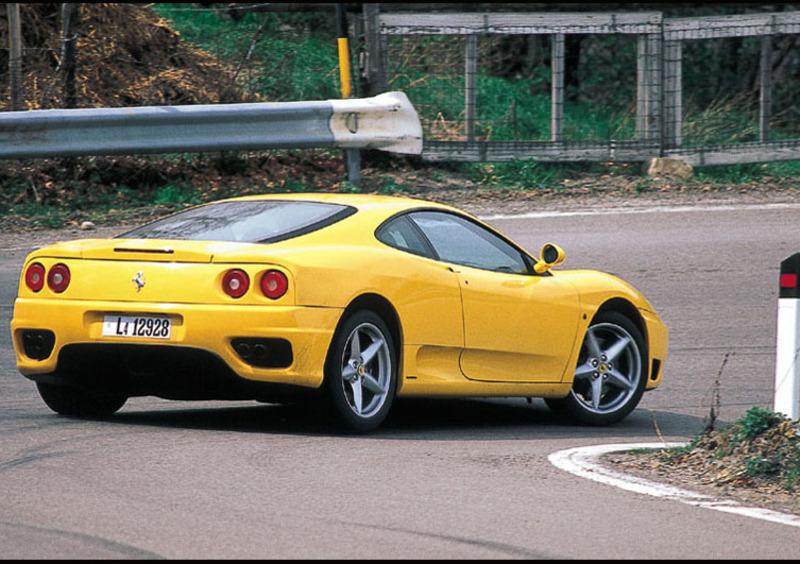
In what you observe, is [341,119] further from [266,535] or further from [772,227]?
[266,535]

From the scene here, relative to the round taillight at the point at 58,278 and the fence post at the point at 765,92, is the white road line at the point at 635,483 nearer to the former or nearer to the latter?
the round taillight at the point at 58,278

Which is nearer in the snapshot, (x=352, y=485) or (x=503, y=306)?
(x=352, y=485)

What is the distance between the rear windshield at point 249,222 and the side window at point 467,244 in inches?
21.3

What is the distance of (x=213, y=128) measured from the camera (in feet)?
47.8

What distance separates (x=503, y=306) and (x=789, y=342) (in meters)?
1.92

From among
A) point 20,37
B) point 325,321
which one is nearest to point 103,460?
point 325,321

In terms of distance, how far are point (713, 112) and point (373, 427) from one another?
10666 mm

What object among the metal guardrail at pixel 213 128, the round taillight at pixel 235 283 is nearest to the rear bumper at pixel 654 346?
the round taillight at pixel 235 283

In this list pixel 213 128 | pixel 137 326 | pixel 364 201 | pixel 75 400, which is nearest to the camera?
pixel 137 326

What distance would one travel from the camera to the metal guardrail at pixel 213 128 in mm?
13852

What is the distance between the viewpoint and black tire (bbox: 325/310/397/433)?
7797 mm

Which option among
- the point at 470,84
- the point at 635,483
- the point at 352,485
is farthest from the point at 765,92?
the point at 352,485

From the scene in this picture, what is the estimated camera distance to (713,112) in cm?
1769

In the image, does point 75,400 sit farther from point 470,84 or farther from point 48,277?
point 470,84
